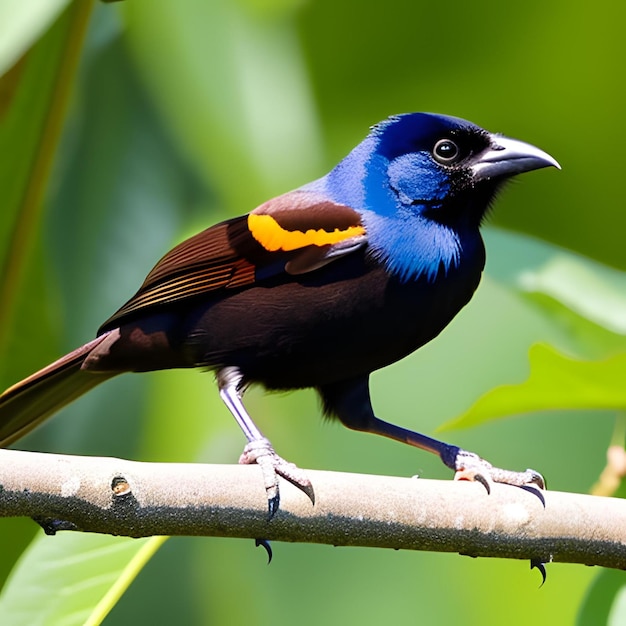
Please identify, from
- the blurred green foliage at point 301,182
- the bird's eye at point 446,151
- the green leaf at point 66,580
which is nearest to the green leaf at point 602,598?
the green leaf at point 66,580

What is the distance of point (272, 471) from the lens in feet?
7.39

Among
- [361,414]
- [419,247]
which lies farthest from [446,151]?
[361,414]

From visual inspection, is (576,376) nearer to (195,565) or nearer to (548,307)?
(548,307)

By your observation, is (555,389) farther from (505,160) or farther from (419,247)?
(505,160)

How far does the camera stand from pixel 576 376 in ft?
7.95

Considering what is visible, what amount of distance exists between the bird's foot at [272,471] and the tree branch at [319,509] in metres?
0.01

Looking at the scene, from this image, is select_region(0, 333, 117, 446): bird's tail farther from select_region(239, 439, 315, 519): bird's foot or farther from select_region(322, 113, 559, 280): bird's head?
select_region(322, 113, 559, 280): bird's head

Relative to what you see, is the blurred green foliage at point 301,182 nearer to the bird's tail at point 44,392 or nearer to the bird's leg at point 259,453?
the bird's tail at point 44,392

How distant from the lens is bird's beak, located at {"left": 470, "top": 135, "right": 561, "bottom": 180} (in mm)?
3025

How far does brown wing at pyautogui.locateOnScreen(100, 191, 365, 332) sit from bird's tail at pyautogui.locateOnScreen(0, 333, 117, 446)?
162 mm

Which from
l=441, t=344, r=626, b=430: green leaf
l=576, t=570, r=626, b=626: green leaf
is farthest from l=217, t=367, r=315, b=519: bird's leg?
l=576, t=570, r=626, b=626: green leaf

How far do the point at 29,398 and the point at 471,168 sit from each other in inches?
51.5

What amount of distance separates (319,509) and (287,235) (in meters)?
1.03

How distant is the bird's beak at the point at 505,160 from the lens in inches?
119
